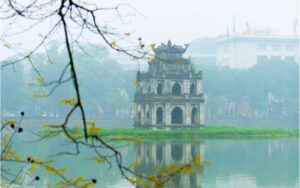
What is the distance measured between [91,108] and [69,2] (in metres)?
57.0

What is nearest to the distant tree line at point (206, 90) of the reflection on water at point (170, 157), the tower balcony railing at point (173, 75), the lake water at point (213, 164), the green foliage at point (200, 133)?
the tower balcony railing at point (173, 75)

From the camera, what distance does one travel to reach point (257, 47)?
93.1 metres

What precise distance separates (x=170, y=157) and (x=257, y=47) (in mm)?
67427

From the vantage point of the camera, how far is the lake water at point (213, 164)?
68.5ft

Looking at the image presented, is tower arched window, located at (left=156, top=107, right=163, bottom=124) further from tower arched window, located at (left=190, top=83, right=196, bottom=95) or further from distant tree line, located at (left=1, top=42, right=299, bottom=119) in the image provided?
distant tree line, located at (left=1, top=42, right=299, bottom=119)

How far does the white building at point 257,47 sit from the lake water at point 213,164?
52.3 meters

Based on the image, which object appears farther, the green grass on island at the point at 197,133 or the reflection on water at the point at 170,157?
the green grass on island at the point at 197,133

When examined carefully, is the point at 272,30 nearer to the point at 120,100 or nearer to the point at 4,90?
the point at 120,100

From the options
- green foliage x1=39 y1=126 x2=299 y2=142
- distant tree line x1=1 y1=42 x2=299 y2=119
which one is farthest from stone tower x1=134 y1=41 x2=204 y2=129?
distant tree line x1=1 y1=42 x2=299 y2=119

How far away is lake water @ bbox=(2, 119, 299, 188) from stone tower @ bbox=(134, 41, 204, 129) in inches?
102

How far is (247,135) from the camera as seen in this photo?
40.7m

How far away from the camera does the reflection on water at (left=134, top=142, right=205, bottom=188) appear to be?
20.4m

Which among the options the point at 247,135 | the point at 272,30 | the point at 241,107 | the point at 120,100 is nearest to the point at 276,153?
the point at 247,135

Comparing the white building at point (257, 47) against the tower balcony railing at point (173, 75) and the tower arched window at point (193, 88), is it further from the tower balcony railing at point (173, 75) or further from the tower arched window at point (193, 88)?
the tower balcony railing at point (173, 75)
